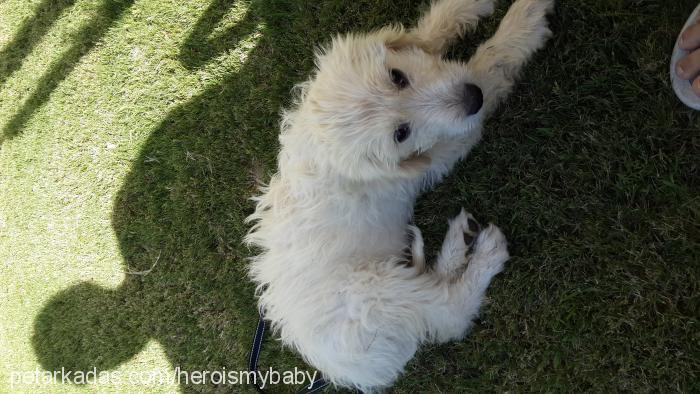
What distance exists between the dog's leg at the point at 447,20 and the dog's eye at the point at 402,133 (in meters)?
0.78

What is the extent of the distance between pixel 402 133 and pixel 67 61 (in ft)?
14.1

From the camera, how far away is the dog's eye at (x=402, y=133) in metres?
2.20

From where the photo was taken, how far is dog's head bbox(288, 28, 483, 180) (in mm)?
2137

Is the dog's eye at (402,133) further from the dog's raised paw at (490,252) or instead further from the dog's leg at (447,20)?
the dog's raised paw at (490,252)

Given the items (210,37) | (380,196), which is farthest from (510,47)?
(210,37)

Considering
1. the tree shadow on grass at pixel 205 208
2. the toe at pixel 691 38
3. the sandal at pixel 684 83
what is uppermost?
the toe at pixel 691 38

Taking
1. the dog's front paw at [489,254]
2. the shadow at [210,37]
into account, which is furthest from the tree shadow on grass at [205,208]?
the dog's front paw at [489,254]

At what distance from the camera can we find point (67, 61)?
4.71 meters

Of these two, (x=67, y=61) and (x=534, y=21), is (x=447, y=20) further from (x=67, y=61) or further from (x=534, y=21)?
(x=67, y=61)

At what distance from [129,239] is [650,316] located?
14.1 ft

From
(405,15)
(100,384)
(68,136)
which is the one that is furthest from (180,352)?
(405,15)

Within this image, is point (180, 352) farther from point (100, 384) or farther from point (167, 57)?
point (167, 57)

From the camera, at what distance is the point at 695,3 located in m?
2.40

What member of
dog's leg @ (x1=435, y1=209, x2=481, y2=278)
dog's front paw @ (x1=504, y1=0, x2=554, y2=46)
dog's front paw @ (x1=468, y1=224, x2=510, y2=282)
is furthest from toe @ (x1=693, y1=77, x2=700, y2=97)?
dog's leg @ (x1=435, y1=209, x2=481, y2=278)
